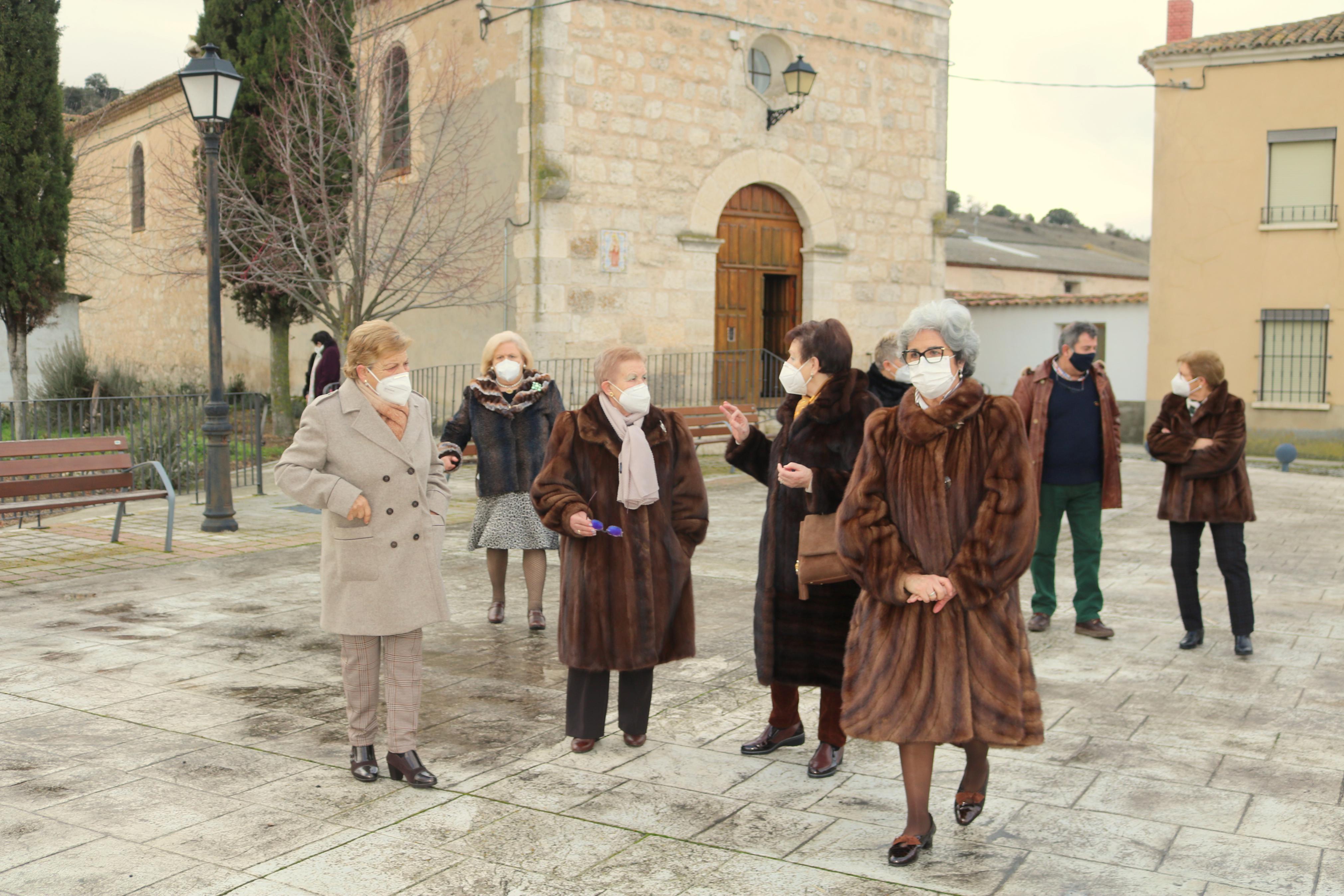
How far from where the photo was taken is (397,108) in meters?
18.4

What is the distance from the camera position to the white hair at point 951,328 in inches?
149

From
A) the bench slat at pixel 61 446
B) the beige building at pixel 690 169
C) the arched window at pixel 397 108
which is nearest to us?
the bench slat at pixel 61 446

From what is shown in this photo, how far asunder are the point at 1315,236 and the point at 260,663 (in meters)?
21.4

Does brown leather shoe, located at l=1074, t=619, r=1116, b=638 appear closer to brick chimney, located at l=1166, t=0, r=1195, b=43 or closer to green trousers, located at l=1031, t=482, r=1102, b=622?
green trousers, located at l=1031, t=482, r=1102, b=622

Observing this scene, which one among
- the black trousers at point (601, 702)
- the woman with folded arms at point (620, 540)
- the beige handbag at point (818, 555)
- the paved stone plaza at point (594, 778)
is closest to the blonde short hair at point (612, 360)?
the woman with folded arms at point (620, 540)

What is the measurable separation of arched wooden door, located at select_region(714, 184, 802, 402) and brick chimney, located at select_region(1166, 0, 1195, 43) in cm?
1126

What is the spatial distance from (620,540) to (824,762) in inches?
44.3

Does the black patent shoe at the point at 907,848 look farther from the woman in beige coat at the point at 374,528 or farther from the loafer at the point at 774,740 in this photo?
the woman in beige coat at the point at 374,528

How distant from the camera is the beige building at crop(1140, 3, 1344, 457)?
21.9m

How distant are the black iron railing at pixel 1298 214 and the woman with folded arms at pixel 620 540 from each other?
822 inches

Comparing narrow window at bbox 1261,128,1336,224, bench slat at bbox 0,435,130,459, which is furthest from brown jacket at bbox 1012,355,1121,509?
narrow window at bbox 1261,128,1336,224

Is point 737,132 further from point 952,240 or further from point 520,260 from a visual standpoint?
point 952,240

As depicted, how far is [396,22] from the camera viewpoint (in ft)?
56.6

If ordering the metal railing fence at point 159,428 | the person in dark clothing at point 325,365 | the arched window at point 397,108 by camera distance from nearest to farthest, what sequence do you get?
the metal railing fence at point 159,428
the person in dark clothing at point 325,365
the arched window at point 397,108
